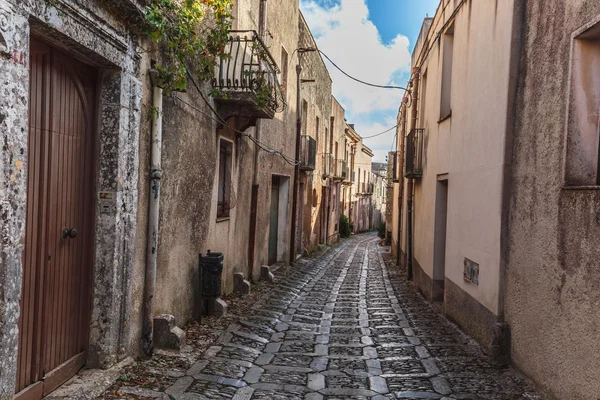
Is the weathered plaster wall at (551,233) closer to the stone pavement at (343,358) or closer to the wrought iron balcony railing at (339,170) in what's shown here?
the stone pavement at (343,358)

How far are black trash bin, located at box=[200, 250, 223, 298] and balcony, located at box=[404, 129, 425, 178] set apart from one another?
5.89 meters

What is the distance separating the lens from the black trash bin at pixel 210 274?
6.53 meters

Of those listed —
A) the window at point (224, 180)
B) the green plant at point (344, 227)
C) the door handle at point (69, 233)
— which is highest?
the window at point (224, 180)

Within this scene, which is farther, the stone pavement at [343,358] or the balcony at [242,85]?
the balcony at [242,85]

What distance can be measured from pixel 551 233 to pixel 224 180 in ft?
16.9

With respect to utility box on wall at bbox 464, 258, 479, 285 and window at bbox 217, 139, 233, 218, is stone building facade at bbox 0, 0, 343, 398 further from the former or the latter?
utility box on wall at bbox 464, 258, 479, 285

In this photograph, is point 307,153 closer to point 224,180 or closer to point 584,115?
point 224,180

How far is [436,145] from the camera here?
9.31 meters

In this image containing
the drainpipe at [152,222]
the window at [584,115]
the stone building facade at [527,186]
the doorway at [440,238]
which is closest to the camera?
the stone building facade at [527,186]

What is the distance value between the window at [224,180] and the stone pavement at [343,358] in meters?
1.61

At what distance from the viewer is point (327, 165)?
69.5 ft

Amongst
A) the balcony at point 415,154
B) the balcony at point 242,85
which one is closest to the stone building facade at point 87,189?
the balcony at point 242,85

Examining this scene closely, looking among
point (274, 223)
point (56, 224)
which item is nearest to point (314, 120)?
point (274, 223)

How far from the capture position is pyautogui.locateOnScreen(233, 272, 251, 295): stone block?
8648 millimetres
